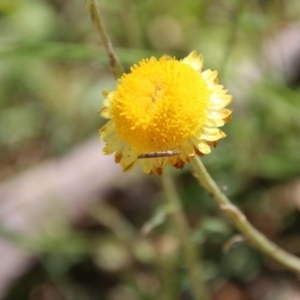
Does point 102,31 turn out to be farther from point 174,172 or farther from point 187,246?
point 174,172

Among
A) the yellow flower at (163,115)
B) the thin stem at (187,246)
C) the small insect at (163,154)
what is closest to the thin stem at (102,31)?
the yellow flower at (163,115)

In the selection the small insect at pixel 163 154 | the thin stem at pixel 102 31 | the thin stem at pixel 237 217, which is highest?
the thin stem at pixel 102 31

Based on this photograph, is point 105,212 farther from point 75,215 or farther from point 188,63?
point 188,63

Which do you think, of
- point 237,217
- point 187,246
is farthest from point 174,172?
point 237,217

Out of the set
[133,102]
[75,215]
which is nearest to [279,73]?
[75,215]

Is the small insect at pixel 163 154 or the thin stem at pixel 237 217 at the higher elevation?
the small insect at pixel 163 154

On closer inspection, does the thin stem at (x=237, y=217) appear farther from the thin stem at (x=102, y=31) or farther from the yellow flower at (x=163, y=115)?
the thin stem at (x=102, y=31)

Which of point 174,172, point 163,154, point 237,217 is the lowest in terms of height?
point 237,217

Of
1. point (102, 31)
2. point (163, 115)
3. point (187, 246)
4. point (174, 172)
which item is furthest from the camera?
point (174, 172)

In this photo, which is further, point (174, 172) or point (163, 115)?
point (174, 172)
